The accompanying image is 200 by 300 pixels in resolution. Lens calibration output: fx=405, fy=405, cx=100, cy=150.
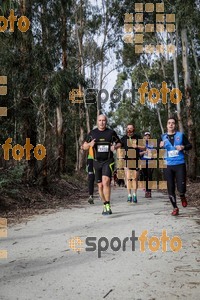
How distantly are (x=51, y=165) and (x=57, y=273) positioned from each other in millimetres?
8093

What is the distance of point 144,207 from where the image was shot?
7961 mm

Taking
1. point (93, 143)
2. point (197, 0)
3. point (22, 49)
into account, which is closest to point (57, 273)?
point (93, 143)
